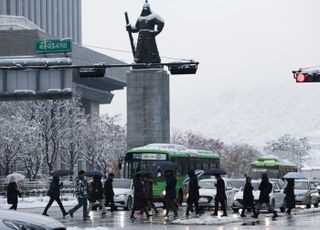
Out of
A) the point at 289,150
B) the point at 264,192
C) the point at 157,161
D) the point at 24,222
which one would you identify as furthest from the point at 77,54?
the point at 24,222

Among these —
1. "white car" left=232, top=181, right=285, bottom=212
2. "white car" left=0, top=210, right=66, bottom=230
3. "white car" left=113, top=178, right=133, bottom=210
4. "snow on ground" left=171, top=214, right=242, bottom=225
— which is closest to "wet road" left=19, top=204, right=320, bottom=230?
"snow on ground" left=171, top=214, right=242, bottom=225

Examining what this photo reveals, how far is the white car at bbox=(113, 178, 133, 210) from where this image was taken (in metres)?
36.3

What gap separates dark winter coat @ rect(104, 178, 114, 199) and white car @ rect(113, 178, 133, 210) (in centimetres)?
209

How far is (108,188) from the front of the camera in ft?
110

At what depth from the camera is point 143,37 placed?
62.1m

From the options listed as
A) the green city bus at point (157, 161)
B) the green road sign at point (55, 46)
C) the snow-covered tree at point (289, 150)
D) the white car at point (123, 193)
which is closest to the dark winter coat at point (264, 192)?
the white car at point (123, 193)

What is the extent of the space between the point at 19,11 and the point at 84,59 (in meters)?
19.5

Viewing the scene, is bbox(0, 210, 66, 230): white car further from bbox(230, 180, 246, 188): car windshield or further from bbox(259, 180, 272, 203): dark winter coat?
bbox(230, 180, 246, 188): car windshield

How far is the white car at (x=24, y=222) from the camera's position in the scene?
10.3m

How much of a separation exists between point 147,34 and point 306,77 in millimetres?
31862

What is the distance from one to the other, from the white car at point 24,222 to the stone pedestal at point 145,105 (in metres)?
49.8

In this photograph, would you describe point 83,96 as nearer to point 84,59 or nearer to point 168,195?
point 84,59

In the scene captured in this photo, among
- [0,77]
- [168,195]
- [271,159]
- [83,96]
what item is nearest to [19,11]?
[83,96]

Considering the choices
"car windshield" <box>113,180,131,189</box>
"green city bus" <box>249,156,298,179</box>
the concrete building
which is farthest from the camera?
the concrete building
